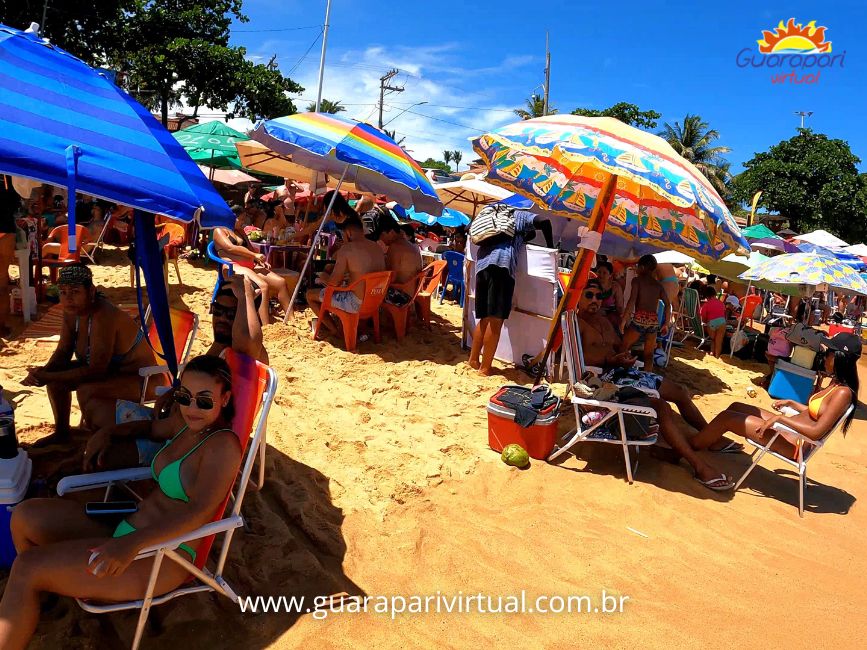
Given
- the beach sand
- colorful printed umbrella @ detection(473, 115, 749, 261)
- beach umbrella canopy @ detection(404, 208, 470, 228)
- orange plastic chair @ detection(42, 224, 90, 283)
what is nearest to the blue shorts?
the beach sand

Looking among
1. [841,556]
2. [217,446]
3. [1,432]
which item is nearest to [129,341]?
[1,432]

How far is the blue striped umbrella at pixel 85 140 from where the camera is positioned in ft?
6.46

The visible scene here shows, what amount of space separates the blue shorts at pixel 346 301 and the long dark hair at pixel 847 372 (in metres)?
4.16

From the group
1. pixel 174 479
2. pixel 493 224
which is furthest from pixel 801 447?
pixel 174 479

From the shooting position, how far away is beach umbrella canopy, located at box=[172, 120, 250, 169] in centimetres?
1052

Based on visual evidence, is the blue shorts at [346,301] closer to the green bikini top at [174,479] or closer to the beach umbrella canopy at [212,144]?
the green bikini top at [174,479]

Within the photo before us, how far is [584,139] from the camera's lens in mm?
3879

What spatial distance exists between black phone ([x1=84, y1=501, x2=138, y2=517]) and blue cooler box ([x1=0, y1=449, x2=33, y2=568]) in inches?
11.4

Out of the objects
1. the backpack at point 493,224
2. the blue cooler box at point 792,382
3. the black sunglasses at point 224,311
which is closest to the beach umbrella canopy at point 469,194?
the backpack at point 493,224

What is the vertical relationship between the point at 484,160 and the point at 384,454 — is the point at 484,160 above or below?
above

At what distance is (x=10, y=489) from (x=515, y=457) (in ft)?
9.41

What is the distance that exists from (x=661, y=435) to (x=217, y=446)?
349 centimetres

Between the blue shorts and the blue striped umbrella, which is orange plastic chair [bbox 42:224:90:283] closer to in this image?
the blue shorts

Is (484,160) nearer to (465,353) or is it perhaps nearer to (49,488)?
(465,353)
